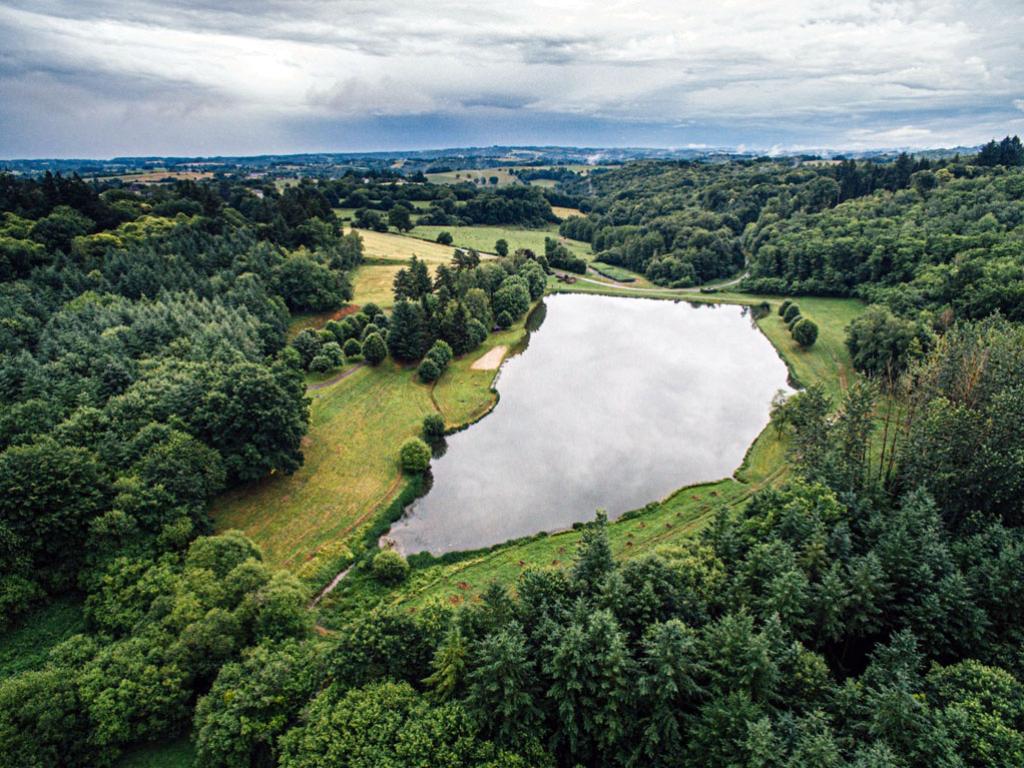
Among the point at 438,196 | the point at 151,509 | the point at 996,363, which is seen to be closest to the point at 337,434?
the point at 151,509

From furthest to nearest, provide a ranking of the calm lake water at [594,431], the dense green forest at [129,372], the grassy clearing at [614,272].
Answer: the grassy clearing at [614,272] → the calm lake water at [594,431] → the dense green forest at [129,372]

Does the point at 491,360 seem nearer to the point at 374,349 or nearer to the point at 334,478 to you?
the point at 374,349

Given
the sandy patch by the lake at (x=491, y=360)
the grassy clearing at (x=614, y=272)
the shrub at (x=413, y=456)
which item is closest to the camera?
the shrub at (x=413, y=456)

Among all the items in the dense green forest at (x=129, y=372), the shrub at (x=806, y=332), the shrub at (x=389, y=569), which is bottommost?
the shrub at (x=389, y=569)

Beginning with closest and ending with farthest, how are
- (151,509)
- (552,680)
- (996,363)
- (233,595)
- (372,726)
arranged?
(372,726) → (552,680) → (233,595) → (151,509) → (996,363)

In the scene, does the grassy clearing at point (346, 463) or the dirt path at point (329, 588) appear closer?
the dirt path at point (329, 588)

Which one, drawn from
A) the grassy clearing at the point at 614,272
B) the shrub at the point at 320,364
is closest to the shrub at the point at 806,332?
the grassy clearing at the point at 614,272

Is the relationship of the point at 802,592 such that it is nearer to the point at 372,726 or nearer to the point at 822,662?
the point at 822,662

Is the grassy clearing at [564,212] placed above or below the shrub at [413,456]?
above

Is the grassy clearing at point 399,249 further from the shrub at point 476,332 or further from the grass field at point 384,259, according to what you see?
the shrub at point 476,332
